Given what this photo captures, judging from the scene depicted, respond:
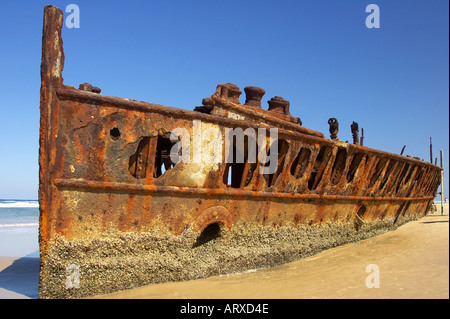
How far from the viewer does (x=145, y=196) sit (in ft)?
14.8

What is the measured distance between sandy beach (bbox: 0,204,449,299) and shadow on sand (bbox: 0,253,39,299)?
1 cm

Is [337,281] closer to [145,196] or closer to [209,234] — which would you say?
[209,234]

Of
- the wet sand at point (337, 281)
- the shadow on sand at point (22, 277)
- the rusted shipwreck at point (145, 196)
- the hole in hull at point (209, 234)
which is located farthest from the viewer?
the shadow on sand at point (22, 277)

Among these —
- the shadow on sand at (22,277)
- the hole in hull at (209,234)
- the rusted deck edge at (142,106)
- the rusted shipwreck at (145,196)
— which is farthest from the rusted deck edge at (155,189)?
the shadow on sand at (22,277)

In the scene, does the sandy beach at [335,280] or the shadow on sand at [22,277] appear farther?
the shadow on sand at [22,277]

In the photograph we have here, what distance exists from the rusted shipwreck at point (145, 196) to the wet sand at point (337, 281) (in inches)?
10.2

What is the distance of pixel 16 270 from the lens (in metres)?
7.67

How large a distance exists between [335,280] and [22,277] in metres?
5.62

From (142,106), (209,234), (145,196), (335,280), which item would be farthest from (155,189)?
(335,280)

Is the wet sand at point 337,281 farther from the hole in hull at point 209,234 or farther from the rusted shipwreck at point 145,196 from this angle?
the hole in hull at point 209,234

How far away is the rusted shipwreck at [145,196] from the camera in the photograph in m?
4.11
